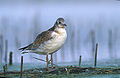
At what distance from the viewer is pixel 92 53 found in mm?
11641

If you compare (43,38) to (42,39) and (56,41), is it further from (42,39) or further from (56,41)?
(56,41)

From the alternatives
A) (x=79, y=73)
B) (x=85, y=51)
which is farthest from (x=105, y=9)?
(x=79, y=73)

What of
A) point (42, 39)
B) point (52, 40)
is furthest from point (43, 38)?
point (52, 40)

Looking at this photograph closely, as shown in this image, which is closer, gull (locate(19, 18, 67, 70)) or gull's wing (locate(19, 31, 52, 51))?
gull (locate(19, 18, 67, 70))

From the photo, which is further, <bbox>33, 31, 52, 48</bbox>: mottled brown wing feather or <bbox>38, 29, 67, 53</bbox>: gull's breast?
<bbox>33, 31, 52, 48</bbox>: mottled brown wing feather

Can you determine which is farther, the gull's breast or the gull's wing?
the gull's wing

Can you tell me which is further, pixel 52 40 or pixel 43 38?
pixel 43 38

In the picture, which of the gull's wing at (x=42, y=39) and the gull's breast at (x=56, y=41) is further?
the gull's wing at (x=42, y=39)

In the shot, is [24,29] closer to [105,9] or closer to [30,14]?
[30,14]

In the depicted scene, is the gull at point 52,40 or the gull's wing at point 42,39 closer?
the gull at point 52,40

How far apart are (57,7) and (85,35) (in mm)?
6736

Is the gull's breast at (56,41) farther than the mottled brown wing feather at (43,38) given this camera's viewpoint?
No

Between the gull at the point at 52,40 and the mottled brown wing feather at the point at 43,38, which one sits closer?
the gull at the point at 52,40

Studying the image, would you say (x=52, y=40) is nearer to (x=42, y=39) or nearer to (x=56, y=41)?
(x=56, y=41)
